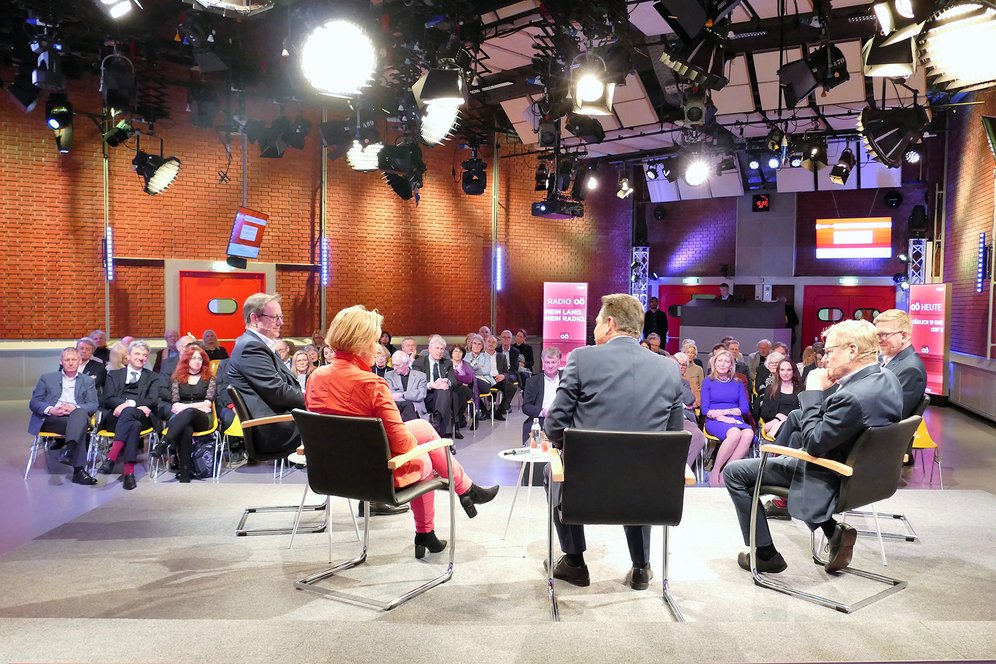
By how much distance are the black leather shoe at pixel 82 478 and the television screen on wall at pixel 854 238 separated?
45.5 feet

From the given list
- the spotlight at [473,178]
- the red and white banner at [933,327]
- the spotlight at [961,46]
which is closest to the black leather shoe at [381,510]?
the spotlight at [961,46]

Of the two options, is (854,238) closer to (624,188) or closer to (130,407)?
(624,188)

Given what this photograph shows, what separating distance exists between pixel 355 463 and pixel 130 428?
136 inches

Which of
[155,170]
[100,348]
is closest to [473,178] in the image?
[155,170]

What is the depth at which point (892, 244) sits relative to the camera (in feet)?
45.4

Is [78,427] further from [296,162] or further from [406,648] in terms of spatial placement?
[296,162]

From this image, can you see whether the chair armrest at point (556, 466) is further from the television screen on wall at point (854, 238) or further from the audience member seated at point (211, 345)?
the television screen on wall at point (854, 238)

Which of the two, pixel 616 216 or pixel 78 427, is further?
pixel 616 216

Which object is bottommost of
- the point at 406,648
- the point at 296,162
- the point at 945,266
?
the point at 406,648

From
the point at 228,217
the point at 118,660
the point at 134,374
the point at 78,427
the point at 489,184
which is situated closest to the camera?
the point at 118,660

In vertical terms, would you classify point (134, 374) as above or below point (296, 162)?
below

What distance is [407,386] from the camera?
685cm

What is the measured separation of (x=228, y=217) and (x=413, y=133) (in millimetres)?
4071

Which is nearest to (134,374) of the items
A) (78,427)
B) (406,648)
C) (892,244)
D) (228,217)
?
(78,427)
